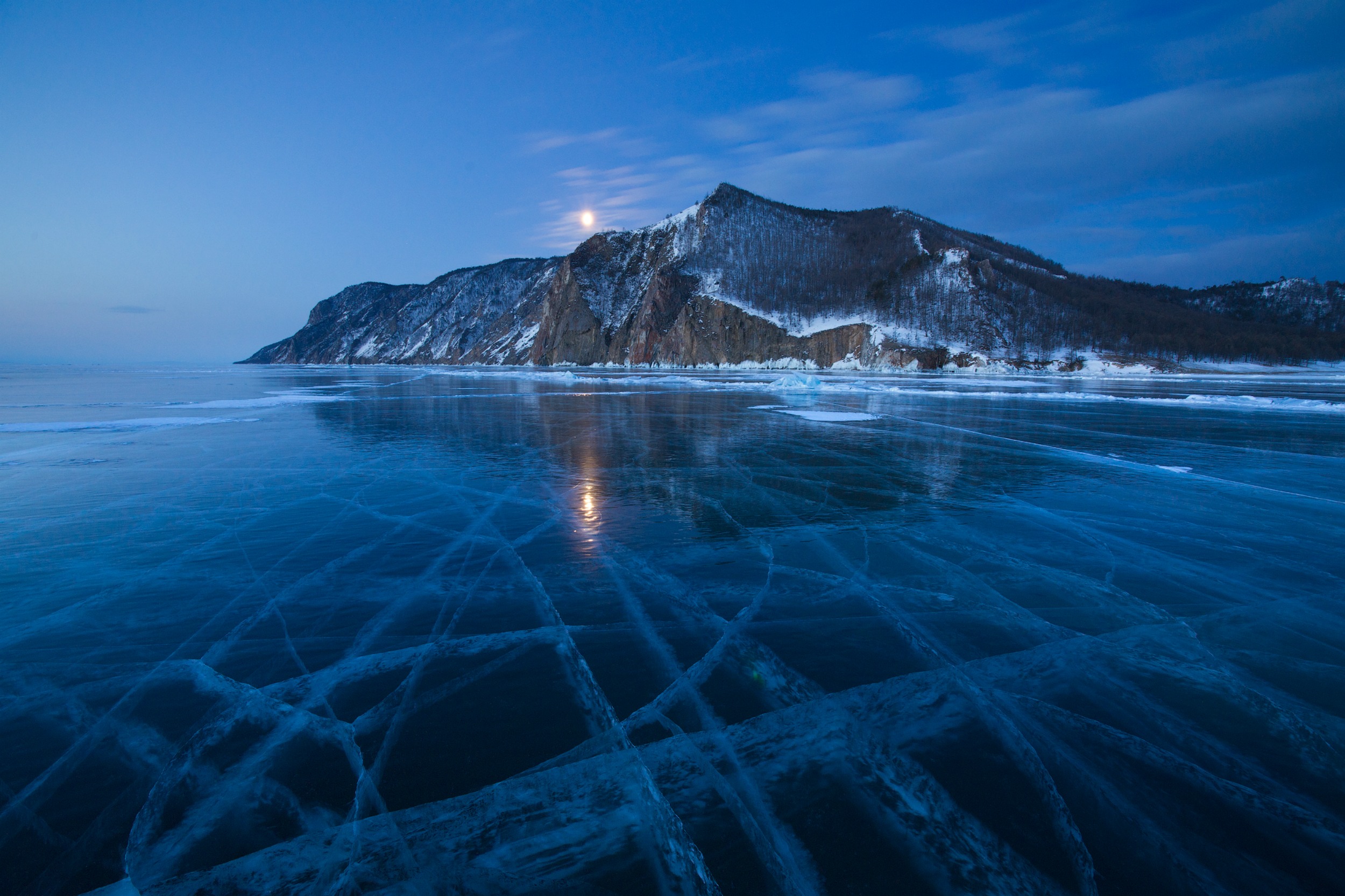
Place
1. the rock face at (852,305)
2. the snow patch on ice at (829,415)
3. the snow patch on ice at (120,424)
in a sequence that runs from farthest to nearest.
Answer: the rock face at (852,305) → the snow patch on ice at (829,415) → the snow patch on ice at (120,424)

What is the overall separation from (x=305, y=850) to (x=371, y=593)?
307cm

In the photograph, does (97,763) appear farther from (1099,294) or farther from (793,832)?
(1099,294)

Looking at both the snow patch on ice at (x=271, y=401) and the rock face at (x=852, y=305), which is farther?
the rock face at (x=852, y=305)

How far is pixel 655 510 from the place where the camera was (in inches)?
327

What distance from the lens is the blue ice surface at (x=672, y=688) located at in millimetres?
2631

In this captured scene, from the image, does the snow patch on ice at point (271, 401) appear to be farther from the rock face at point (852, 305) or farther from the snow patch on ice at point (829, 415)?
the rock face at point (852, 305)

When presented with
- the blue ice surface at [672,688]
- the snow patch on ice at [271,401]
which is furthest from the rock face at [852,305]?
the blue ice surface at [672,688]

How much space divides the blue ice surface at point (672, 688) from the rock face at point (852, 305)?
83274mm

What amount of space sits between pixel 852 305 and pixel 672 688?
101721 mm

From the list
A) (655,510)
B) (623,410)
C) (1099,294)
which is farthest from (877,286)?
(655,510)

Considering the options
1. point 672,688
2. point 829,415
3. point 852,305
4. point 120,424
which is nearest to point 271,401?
point 120,424

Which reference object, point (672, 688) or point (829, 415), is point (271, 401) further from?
point (672, 688)

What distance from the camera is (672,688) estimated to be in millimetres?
3896

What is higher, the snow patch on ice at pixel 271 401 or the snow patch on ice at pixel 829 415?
the snow patch on ice at pixel 271 401
